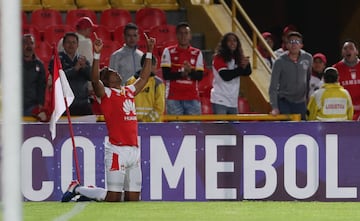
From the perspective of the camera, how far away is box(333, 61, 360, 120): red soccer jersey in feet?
54.7

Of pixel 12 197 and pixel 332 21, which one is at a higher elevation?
pixel 332 21

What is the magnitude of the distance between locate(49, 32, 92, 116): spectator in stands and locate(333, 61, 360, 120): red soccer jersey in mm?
3704

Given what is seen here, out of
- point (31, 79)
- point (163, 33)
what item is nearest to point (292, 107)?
point (163, 33)

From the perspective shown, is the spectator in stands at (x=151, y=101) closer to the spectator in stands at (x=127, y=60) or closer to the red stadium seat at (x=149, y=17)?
the spectator in stands at (x=127, y=60)

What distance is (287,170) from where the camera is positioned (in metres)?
14.3

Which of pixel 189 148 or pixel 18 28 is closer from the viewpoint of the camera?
pixel 18 28

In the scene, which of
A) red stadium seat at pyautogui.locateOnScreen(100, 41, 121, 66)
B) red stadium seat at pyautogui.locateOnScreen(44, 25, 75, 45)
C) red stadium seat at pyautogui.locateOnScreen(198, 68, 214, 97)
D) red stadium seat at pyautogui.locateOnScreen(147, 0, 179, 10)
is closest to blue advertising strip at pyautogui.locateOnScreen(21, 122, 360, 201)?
red stadium seat at pyautogui.locateOnScreen(198, 68, 214, 97)

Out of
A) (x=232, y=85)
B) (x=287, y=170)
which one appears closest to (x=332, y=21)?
(x=232, y=85)

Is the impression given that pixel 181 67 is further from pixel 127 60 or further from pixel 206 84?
pixel 206 84

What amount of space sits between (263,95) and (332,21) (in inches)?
281

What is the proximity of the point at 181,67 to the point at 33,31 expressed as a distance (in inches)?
152

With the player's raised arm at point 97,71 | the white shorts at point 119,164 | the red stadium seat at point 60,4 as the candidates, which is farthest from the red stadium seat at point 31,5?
the white shorts at point 119,164

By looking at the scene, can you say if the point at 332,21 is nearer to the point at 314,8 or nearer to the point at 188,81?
the point at 314,8

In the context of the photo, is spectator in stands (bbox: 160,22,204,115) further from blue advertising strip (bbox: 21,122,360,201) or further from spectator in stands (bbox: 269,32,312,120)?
blue advertising strip (bbox: 21,122,360,201)
